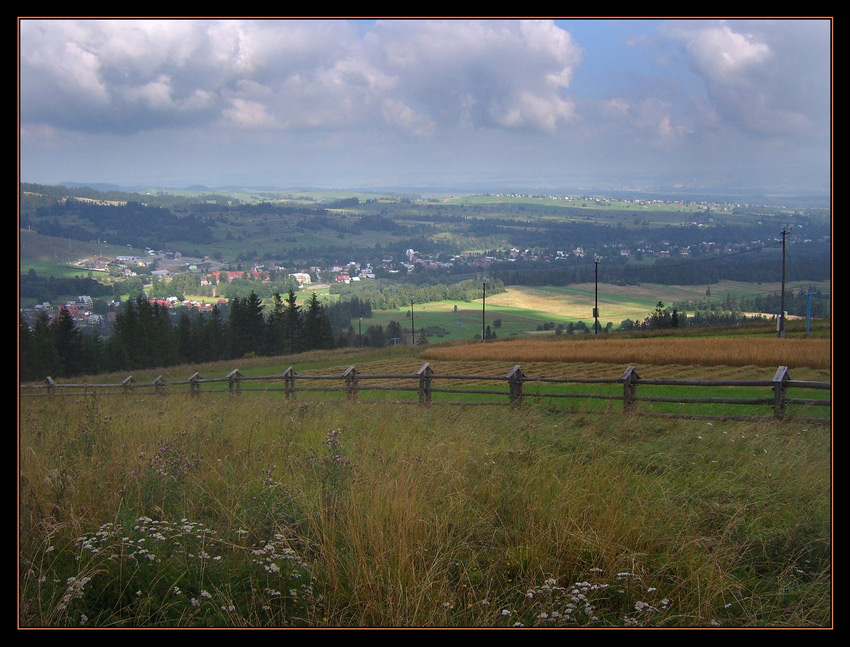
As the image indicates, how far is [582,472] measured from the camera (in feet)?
14.3

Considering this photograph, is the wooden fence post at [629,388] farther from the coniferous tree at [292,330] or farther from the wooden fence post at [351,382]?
the coniferous tree at [292,330]

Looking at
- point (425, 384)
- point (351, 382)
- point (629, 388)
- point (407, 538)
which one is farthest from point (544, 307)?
point (407, 538)

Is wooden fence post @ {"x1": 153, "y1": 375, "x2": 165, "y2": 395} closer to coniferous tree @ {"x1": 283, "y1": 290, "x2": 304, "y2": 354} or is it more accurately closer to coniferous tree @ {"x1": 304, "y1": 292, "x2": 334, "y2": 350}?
coniferous tree @ {"x1": 283, "y1": 290, "x2": 304, "y2": 354}

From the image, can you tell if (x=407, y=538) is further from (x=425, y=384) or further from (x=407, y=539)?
(x=425, y=384)

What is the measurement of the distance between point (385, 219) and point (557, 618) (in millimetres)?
91129

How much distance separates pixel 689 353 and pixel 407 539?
27.3 metres

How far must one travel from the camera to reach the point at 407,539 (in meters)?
3.21

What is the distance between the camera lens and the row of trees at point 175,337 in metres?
30.4

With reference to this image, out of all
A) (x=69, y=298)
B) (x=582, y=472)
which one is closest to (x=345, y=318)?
(x=69, y=298)

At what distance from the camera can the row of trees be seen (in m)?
30.4

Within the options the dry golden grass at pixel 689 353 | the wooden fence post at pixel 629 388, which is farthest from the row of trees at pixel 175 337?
the wooden fence post at pixel 629 388

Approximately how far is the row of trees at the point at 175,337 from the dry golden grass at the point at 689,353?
1630cm

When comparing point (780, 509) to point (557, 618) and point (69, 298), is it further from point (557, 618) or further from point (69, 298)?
point (69, 298)
